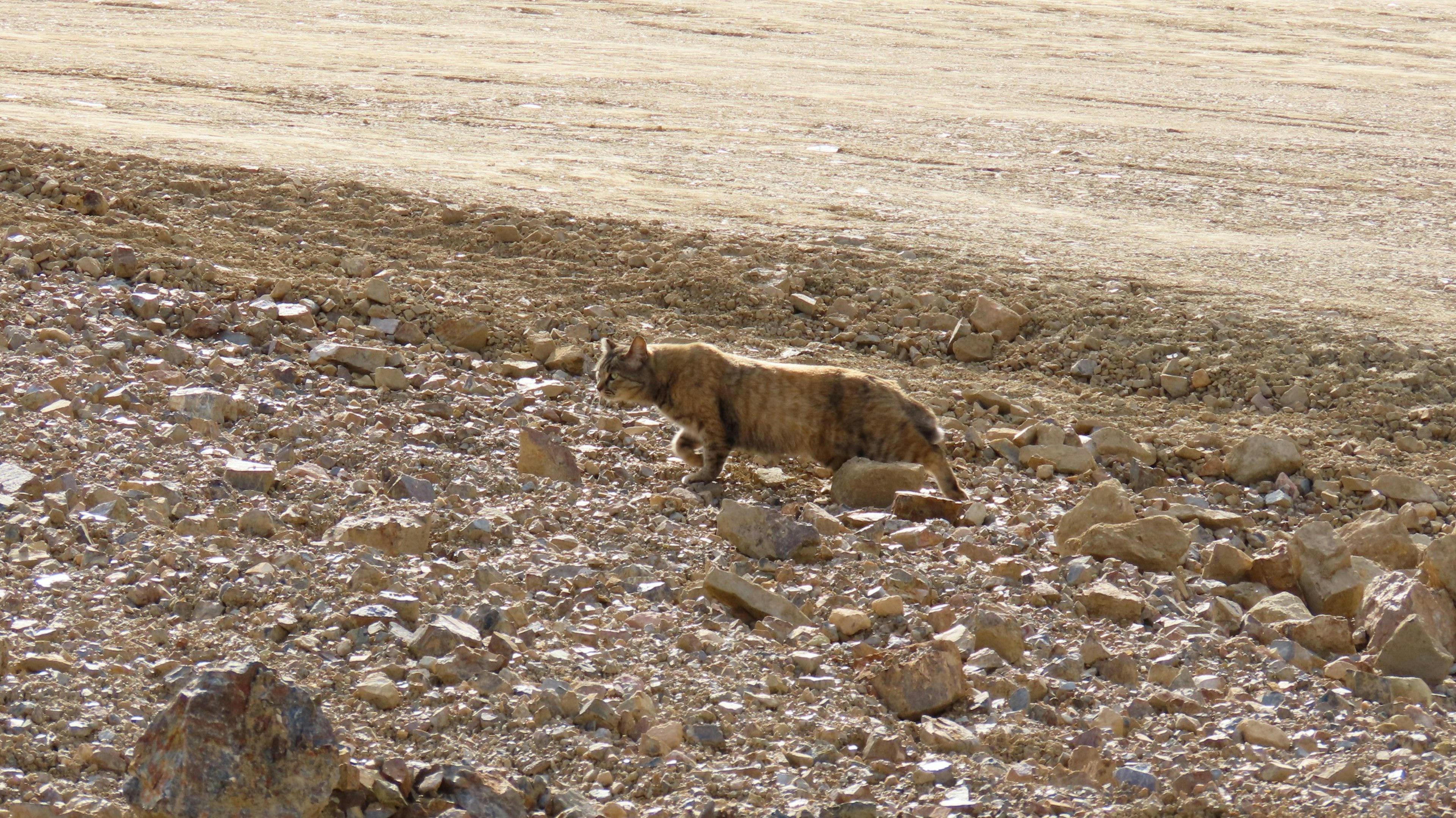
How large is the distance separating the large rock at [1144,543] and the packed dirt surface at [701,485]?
29 mm

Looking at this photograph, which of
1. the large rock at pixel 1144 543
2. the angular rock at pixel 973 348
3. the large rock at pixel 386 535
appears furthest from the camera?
the angular rock at pixel 973 348

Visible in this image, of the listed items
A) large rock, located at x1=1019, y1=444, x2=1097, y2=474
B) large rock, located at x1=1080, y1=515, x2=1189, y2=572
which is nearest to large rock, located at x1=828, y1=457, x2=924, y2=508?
large rock, located at x1=1080, y1=515, x2=1189, y2=572

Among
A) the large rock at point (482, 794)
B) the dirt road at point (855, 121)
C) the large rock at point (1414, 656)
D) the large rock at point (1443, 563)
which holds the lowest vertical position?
the large rock at point (482, 794)

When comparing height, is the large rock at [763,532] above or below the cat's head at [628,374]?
below

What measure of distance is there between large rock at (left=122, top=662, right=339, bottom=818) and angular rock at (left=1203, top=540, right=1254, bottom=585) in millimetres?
4302

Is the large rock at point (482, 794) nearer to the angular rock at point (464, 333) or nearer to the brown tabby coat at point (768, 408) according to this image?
the brown tabby coat at point (768, 408)

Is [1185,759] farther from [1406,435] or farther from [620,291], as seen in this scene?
[620,291]

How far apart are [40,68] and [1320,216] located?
49.3 feet

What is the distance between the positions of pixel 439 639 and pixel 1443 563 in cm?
449

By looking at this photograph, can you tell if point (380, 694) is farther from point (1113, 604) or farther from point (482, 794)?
point (1113, 604)

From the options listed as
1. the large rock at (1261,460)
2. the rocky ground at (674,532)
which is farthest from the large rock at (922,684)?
the large rock at (1261,460)

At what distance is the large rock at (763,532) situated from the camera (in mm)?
6578

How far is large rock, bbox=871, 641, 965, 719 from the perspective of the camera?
5.25 meters

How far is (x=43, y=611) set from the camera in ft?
18.0
